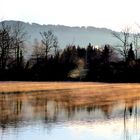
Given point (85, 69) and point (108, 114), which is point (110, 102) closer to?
point (108, 114)

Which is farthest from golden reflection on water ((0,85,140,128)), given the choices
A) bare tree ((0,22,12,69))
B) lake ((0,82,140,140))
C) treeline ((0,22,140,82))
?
bare tree ((0,22,12,69))

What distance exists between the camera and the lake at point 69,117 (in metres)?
18.4

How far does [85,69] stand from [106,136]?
4219 centimetres

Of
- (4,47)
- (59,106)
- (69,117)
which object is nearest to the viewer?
(69,117)

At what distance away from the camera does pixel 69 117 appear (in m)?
22.8

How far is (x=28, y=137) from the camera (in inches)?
692

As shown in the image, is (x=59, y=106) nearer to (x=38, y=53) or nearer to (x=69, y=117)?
(x=69, y=117)

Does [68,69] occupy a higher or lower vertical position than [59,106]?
higher

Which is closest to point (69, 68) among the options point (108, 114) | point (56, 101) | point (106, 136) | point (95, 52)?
point (95, 52)

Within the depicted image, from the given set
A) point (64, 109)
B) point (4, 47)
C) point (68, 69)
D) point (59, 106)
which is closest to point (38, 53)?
point (4, 47)

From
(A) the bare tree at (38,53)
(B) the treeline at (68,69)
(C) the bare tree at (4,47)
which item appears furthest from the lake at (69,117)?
(A) the bare tree at (38,53)

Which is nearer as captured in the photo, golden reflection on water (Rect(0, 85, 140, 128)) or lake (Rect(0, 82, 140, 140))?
lake (Rect(0, 82, 140, 140))

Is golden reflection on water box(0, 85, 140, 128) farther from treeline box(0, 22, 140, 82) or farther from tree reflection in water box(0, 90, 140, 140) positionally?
treeline box(0, 22, 140, 82)

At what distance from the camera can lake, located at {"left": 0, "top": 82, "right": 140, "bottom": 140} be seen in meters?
18.4
